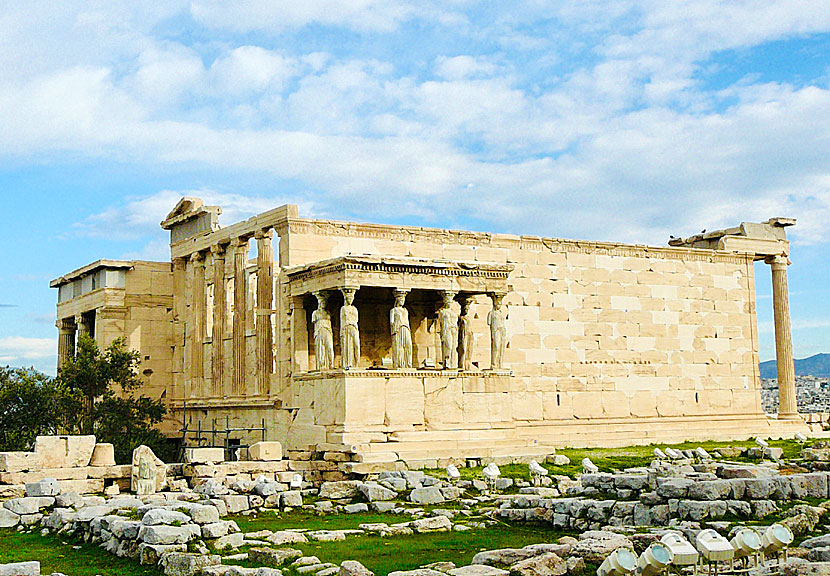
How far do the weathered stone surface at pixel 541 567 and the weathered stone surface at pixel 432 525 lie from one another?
12.6 ft

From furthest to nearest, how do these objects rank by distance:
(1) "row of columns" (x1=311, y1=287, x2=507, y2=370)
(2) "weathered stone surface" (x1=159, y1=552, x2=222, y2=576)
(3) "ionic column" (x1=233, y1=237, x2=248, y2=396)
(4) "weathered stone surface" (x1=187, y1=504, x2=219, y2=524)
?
(3) "ionic column" (x1=233, y1=237, x2=248, y2=396) < (1) "row of columns" (x1=311, y1=287, x2=507, y2=370) < (4) "weathered stone surface" (x1=187, y1=504, x2=219, y2=524) < (2) "weathered stone surface" (x1=159, y1=552, x2=222, y2=576)

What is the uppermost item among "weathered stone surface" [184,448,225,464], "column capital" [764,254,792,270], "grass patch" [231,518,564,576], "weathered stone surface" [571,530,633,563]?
"column capital" [764,254,792,270]

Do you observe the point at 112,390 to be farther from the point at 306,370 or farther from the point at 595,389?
the point at 595,389

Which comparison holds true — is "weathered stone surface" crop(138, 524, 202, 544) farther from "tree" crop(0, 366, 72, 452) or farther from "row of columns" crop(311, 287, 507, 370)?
"tree" crop(0, 366, 72, 452)

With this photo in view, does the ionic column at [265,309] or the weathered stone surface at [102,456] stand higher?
the ionic column at [265,309]

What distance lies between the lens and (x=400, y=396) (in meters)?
21.7

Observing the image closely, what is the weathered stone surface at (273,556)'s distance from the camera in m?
11.2

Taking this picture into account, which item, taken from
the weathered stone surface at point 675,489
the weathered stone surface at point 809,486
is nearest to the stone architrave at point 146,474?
the weathered stone surface at point 675,489

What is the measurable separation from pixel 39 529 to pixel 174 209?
50.9 ft

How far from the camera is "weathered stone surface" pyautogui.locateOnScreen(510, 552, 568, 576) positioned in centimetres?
979

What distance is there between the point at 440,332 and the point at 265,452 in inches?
209

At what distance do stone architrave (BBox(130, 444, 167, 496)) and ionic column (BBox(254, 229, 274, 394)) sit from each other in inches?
240

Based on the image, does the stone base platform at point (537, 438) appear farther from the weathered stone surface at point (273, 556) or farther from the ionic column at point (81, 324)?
the ionic column at point (81, 324)

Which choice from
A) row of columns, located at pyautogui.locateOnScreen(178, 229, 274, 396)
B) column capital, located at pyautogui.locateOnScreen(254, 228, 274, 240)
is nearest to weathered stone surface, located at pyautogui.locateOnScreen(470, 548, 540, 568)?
row of columns, located at pyautogui.locateOnScreen(178, 229, 274, 396)
